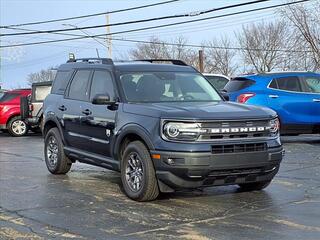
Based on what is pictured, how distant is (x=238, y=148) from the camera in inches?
268

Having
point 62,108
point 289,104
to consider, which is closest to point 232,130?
point 62,108

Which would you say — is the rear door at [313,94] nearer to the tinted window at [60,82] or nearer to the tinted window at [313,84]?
the tinted window at [313,84]

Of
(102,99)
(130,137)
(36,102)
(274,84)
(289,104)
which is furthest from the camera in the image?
(36,102)

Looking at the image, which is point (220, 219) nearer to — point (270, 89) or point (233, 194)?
point (233, 194)

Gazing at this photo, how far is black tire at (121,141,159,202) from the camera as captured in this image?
274 inches

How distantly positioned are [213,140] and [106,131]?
1.81 metres

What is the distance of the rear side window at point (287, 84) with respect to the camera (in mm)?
13219

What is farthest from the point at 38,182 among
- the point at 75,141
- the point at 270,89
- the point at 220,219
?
the point at 270,89

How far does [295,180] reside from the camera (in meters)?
8.54

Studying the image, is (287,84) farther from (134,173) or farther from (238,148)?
(134,173)

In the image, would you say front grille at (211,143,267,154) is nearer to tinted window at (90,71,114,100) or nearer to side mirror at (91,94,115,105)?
side mirror at (91,94,115,105)

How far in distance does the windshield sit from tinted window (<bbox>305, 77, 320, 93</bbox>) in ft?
18.4

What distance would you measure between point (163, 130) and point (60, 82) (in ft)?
11.7

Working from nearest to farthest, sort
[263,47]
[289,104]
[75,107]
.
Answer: [75,107] < [289,104] < [263,47]
